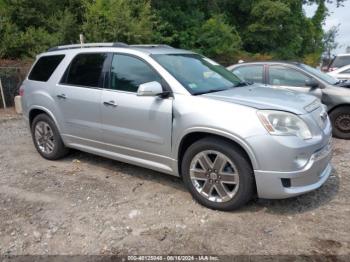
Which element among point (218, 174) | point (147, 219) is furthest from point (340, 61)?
point (147, 219)

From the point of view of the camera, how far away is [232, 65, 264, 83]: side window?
7.85 metres

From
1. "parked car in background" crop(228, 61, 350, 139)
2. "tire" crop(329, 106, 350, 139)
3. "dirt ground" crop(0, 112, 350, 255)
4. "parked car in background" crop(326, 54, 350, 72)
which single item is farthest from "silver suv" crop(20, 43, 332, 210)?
"parked car in background" crop(326, 54, 350, 72)

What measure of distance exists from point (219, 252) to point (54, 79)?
363 centimetres

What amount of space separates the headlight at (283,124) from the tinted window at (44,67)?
336 centimetres

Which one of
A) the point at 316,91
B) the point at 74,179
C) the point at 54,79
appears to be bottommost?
the point at 74,179

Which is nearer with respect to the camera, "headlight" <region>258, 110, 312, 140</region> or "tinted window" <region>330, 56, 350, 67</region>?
"headlight" <region>258, 110, 312, 140</region>

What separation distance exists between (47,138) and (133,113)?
2.09 metres

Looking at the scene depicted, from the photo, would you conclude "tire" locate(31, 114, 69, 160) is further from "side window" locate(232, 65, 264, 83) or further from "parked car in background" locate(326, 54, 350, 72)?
"parked car in background" locate(326, 54, 350, 72)

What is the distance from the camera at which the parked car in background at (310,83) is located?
23.4ft

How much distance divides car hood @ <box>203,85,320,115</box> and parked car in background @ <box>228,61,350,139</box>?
2570 millimetres

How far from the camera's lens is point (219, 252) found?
11.2ft

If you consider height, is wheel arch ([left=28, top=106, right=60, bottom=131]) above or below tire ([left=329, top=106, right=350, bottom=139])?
above

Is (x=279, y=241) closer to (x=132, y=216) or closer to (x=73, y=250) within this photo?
(x=132, y=216)

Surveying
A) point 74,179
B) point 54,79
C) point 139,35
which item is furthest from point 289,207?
point 139,35
